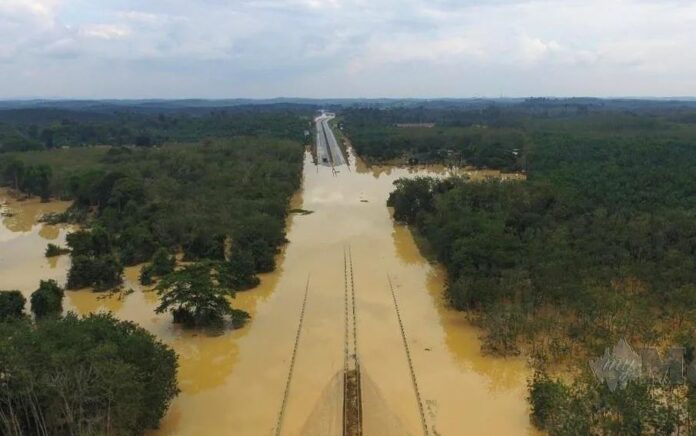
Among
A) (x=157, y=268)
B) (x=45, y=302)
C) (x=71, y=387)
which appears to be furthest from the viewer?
(x=157, y=268)

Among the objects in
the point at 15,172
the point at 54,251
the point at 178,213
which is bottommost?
the point at 54,251

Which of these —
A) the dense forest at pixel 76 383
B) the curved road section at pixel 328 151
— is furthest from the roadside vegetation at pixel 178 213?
the curved road section at pixel 328 151

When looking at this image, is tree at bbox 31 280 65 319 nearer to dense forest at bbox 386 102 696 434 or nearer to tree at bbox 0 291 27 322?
tree at bbox 0 291 27 322

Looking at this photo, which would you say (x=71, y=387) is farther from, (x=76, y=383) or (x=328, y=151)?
(x=328, y=151)

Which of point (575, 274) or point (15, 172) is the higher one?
point (15, 172)

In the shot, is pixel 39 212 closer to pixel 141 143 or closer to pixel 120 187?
pixel 120 187

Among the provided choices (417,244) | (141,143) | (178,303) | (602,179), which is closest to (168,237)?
(178,303)

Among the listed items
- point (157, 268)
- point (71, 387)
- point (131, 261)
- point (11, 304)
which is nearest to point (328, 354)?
point (71, 387)
